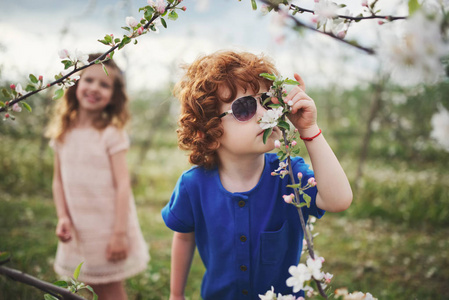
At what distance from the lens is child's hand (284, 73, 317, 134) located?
1.25 meters

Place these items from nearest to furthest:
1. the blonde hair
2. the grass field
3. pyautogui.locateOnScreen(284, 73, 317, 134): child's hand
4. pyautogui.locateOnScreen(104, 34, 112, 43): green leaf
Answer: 1. pyautogui.locateOnScreen(104, 34, 112, 43): green leaf
2. pyautogui.locateOnScreen(284, 73, 317, 134): child's hand
3. the blonde hair
4. the grass field

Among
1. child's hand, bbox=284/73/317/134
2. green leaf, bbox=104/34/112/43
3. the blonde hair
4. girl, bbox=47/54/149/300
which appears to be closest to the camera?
green leaf, bbox=104/34/112/43

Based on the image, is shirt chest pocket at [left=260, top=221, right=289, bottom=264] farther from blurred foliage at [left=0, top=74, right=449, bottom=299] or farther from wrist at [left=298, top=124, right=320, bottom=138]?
blurred foliage at [left=0, top=74, right=449, bottom=299]

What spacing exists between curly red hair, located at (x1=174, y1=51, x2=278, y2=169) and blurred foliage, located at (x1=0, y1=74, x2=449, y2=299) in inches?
21.7

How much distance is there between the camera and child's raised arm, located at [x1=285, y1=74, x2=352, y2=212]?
1272mm

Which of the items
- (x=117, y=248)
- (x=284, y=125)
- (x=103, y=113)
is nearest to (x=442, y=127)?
(x=284, y=125)

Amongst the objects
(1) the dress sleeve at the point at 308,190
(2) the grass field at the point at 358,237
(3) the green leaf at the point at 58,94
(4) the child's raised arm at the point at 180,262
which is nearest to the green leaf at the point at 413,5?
(1) the dress sleeve at the point at 308,190

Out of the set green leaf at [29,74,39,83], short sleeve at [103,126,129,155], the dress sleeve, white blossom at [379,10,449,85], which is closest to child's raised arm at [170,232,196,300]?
the dress sleeve

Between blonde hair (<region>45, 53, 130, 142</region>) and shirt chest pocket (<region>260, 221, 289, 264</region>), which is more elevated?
blonde hair (<region>45, 53, 130, 142</region>)

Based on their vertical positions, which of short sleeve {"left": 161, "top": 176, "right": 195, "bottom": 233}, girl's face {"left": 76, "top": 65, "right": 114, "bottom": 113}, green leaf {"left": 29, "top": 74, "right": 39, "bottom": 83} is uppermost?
girl's face {"left": 76, "top": 65, "right": 114, "bottom": 113}

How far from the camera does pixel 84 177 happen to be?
254 cm

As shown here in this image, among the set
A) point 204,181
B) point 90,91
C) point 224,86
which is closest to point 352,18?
point 224,86

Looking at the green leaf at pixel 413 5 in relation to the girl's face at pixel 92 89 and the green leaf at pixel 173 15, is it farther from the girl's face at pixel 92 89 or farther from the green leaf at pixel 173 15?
the girl's face at pixel 92 89

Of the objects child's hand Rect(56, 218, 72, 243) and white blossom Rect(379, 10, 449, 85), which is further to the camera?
child's hand Rect(56, 218, 72, 243)
